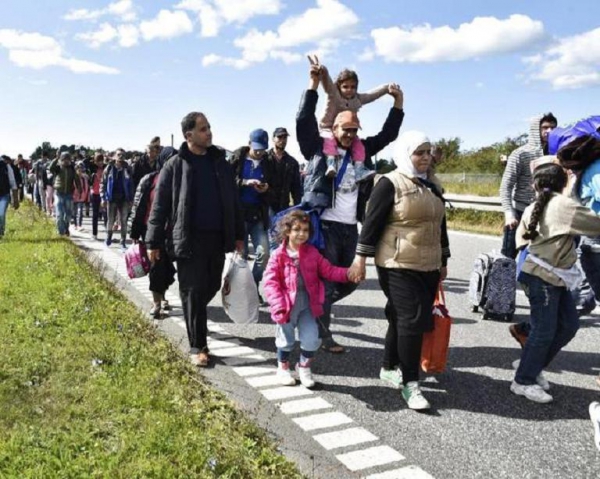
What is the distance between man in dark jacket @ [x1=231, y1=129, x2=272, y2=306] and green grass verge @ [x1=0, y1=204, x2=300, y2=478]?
1573 mm

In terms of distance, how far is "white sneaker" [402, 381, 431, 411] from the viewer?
4.25 metres

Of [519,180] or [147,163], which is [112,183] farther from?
[519,180]

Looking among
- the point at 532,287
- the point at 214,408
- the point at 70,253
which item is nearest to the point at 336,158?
the point at 532,287

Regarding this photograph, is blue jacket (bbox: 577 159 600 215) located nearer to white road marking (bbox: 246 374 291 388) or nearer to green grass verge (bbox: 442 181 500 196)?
white road marking (bbox: 246 374 291 388)

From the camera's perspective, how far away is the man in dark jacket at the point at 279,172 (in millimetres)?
7570

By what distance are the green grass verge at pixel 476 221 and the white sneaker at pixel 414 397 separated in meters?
12.0

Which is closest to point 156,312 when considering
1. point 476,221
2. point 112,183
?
→ point 112,183

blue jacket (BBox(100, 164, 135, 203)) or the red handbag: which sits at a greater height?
blue jacket (BBox(100, 164, 135, 203))

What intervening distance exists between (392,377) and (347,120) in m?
1.97

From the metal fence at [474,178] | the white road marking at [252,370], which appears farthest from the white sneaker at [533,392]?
the metal fence at [474,178]

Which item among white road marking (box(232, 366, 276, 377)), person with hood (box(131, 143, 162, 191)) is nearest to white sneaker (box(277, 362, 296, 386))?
white road marking (box(232, 366, 276, 377))

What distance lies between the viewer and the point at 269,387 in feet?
15.6

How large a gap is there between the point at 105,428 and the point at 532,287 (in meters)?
2.88

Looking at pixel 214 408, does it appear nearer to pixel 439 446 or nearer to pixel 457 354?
pixel 439 446
